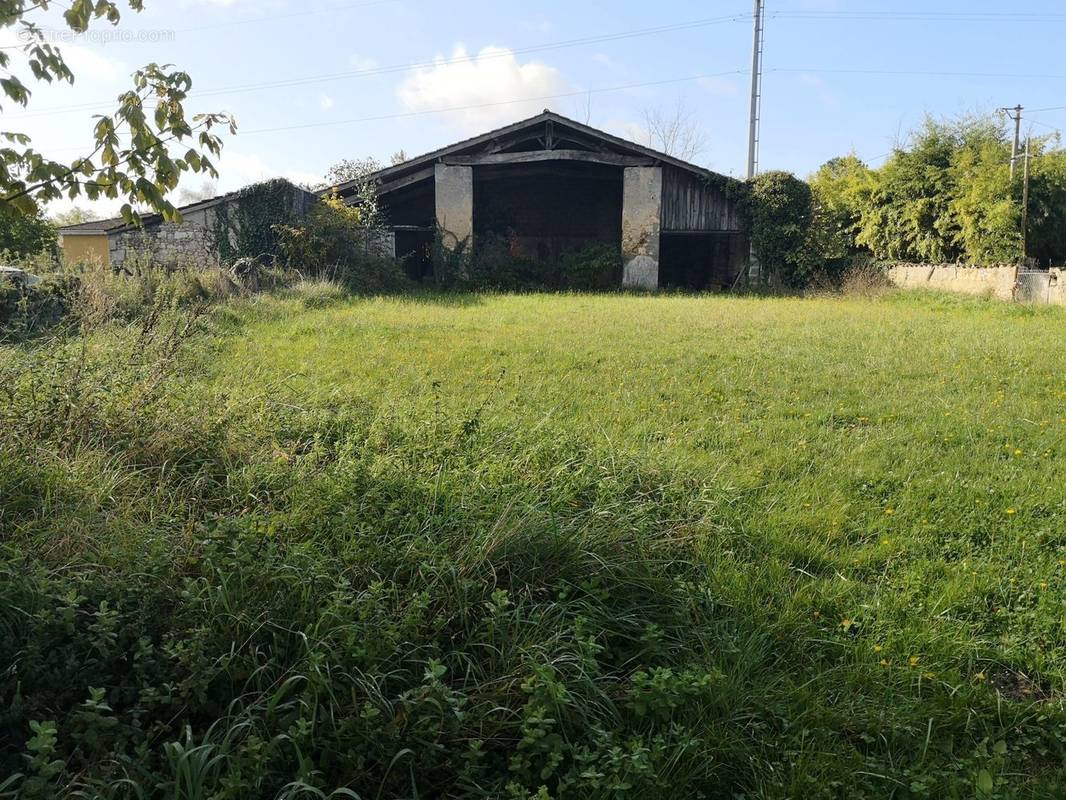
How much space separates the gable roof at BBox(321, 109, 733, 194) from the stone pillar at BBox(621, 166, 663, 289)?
48cm

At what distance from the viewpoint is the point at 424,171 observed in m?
20.9

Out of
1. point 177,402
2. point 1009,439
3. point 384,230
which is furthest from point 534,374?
point 384,230

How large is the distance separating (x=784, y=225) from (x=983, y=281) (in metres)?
5.72

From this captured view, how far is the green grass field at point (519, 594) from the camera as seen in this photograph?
7.48ft

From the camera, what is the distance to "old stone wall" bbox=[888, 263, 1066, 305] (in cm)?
1531

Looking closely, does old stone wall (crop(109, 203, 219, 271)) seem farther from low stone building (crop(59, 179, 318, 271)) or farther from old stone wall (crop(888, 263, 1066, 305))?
old stone wall (crop(888, 263, 1066, 305))

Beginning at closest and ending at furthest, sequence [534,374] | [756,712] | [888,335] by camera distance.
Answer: [756,712] < [534,374] < [888,335]

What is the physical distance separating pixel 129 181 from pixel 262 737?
2.62 m

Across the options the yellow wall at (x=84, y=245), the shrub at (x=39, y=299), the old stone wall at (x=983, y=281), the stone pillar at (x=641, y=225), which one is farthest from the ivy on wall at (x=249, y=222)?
the old stone wall at (x=983, y=281)

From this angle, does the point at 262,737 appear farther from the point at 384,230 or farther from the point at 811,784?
the point at 384,230

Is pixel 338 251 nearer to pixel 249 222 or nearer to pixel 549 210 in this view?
pixel 249 222

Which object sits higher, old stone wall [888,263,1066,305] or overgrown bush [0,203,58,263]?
overgrown bush [0,203,58,263]

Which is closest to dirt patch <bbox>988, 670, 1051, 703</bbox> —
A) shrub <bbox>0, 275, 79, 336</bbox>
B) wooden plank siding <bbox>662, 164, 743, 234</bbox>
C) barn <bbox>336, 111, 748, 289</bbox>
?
shrub <bbox>0, 275, 79, 336</bbox>

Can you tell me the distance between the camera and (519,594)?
9.95ft
